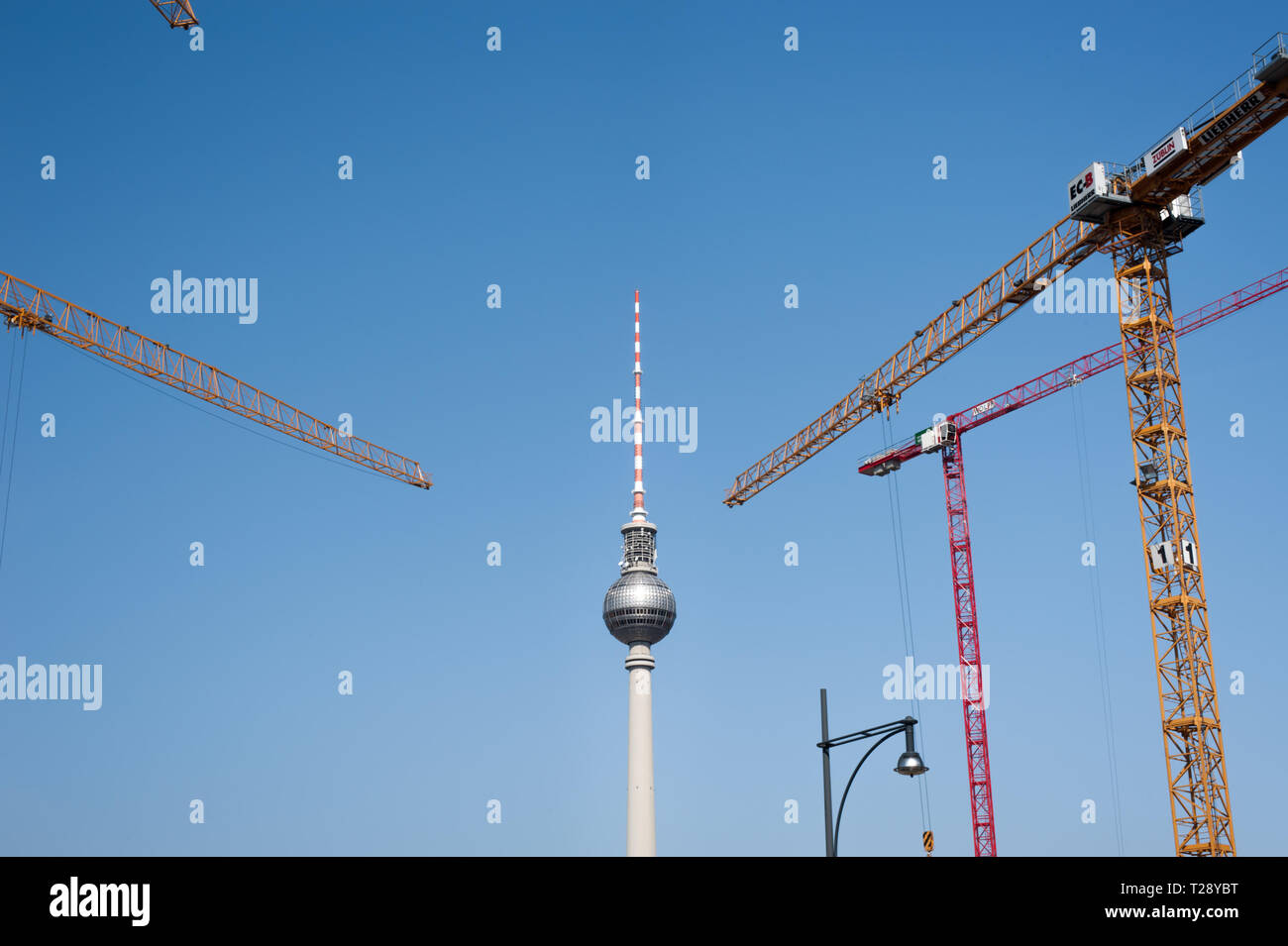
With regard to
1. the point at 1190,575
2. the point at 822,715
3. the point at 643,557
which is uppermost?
the point at 643,557

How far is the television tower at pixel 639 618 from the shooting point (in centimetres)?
16188

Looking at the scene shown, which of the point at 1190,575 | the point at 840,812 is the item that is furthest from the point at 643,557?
the point at 840,812

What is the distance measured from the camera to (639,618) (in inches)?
6545

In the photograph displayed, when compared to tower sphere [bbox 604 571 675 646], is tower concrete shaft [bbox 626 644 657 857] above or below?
below

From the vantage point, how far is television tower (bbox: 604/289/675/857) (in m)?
162

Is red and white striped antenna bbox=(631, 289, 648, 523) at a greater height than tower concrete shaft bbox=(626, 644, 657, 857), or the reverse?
red and white striped antenna bbox=(631, 289, 648, 523)

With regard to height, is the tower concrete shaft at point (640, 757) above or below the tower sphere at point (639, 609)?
below

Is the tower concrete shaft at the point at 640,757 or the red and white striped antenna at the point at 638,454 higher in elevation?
the red and white striped antenna at the point at 638,454
